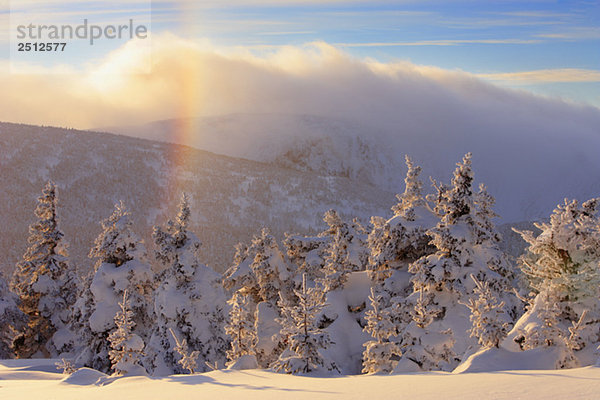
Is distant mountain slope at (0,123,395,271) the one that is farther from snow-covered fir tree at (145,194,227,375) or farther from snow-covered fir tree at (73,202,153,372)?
snow-covered fir tree at (145,194,227,375)

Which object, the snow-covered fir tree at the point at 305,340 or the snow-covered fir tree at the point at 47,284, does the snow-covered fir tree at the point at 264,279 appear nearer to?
the snow-covered fir tree at the point at 47,284

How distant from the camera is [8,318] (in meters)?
33.3

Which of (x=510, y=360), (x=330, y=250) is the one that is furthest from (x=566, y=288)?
(x=330, y=250)

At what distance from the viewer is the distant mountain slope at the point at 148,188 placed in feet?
455

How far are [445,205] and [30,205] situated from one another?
133 meters

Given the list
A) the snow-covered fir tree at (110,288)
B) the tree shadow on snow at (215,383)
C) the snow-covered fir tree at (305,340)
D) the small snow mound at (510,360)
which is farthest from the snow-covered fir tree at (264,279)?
the small snow mound at (510,360)

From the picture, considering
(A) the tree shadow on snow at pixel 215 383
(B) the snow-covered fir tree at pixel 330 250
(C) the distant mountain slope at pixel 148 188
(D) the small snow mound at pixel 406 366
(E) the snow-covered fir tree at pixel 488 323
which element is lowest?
(D) the small snow mound at pixel 406 366

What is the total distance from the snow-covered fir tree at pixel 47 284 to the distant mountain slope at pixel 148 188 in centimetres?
7790

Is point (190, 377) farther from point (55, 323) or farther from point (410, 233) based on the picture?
point (55, 323)

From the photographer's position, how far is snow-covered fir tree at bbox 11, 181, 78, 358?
35062 millimetres

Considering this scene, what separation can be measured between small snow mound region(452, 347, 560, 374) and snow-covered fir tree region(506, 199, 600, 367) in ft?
0.64

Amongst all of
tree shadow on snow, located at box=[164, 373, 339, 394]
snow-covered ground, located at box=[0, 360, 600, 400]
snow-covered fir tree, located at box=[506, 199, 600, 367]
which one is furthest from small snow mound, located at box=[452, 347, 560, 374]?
tree shadow on snow, located at box=[164, 373, 339, 394]

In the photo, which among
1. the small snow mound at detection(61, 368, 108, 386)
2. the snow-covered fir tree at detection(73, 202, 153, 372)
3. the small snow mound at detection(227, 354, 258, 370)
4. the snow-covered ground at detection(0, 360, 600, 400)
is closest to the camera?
the snow-covered ground at detection(0, 360, 600, 400)

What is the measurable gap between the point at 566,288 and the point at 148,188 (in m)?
163
